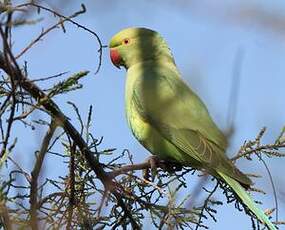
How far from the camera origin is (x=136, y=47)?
16.6 feet

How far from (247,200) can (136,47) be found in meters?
1.91

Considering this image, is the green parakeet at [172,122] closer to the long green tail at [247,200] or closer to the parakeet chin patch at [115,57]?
the long green tail at [247,200]

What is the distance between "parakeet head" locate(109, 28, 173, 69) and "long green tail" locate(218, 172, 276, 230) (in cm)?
153

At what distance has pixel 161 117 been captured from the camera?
4.30m

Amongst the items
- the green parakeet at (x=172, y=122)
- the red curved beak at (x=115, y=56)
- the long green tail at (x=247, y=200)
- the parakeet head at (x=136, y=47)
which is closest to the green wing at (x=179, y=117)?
the green parakeet at (x=172, y=122)

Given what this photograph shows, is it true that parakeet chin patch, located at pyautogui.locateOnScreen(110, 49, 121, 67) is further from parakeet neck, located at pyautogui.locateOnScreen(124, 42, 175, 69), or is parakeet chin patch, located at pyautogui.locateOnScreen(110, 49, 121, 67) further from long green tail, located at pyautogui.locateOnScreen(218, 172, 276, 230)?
long green tail, located at pyautogui.locateOnScreen(218, 172, 276, 230)

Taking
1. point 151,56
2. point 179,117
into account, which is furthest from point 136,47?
point 179,117

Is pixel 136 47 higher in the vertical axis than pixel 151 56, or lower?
higher

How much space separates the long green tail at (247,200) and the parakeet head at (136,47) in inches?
60.4

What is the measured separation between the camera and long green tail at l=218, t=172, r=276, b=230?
10.6 feet

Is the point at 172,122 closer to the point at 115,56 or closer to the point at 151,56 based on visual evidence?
the point at 151,56

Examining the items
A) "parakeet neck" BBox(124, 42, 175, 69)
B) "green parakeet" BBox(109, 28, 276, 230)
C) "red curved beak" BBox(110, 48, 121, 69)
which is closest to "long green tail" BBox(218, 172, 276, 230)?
"green parakeet" BBox(109, 28, 276, 230)

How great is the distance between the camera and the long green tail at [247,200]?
3.24 meters

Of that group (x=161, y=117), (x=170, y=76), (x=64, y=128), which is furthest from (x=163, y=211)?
(x=170, y=76)
